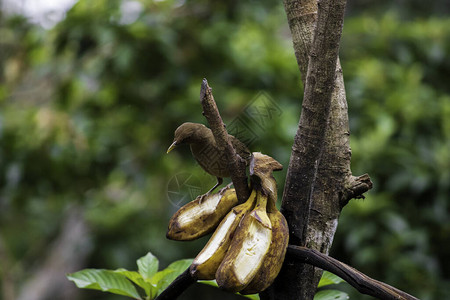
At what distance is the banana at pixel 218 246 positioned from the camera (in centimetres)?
57

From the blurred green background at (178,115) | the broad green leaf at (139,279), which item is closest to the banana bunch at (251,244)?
the broad green leaf at (139,279)

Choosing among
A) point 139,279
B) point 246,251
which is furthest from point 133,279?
point 246,251

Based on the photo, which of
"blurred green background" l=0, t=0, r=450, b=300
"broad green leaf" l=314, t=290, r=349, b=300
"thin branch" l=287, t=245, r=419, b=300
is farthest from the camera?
"blurred green background" l=0, t=0, r=450, b=300

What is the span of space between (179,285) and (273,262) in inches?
5.2

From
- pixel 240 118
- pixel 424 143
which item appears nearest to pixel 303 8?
pixel 240 118

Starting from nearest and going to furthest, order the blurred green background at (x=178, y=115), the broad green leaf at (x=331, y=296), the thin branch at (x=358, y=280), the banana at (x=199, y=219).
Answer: the thin branch at (x=358, y=280) → the banana at (x=199, y=219) → the broad green leaf at (x=331, y=296) → the blurred green background at (x=178, y=115)

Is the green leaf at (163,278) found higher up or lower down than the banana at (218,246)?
lower down

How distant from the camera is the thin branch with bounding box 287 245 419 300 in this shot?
0.51 metres

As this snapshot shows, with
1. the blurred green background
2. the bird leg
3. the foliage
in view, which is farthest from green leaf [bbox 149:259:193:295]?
the blurred green background

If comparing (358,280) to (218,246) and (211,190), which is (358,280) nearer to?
(218,246)

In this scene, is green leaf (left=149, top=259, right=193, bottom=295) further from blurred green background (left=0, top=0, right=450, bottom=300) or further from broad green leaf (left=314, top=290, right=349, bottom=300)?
blurred green background (left=0, top=0, right=450, bottom=300)

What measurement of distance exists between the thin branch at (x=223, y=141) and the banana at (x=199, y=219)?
0.17ft

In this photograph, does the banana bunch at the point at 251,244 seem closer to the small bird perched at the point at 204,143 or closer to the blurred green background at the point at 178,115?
the small bird perched at the point at 204,143

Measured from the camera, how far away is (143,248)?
2938 mm
